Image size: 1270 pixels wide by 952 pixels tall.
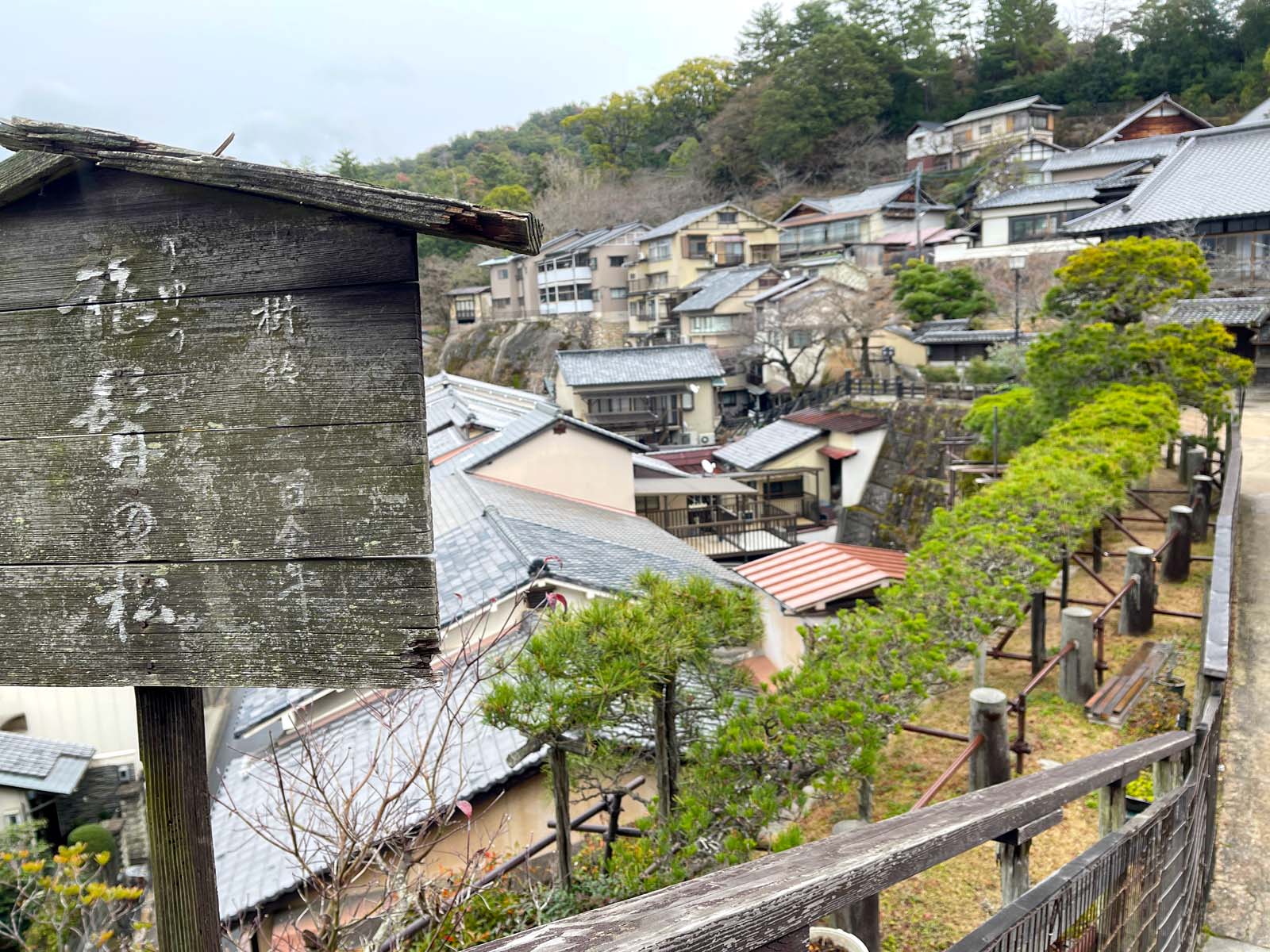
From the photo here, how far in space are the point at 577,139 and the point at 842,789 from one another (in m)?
85.0

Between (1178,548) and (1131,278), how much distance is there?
7089mm

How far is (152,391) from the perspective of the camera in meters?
1.62

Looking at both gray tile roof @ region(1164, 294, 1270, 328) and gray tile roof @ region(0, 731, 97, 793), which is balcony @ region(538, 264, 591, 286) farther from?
gray tile roof @ region(0, 731, 97, 793)

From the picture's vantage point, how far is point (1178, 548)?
998cm

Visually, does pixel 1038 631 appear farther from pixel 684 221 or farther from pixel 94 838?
pixel 684 221

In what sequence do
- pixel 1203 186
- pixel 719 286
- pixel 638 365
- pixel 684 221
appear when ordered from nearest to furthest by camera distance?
pixel 1203 186
pixel 638 365
pixel 719 286
pixel 684 221

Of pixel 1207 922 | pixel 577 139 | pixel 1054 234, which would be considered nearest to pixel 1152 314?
pixel 1207 922

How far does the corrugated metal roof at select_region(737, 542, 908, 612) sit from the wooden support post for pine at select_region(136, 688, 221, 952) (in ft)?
29.2

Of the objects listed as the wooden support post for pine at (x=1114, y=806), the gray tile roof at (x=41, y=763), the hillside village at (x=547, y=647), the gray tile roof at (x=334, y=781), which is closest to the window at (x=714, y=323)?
the hillside village at (x=547, y=647)

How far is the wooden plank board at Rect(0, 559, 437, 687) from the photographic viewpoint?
5.13 ft

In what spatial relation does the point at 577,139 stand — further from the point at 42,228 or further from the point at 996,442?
the point at 42,228

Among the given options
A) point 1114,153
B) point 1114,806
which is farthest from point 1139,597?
point 1114,153

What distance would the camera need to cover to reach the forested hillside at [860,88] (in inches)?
1965

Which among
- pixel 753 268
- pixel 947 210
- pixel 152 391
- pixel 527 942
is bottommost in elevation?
pixel 527 942
